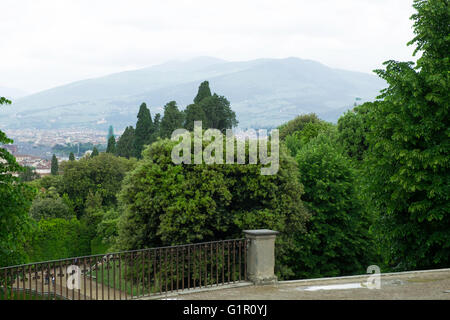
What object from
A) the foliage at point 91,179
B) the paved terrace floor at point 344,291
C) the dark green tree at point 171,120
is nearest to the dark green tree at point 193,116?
the dark green tree at point 171,120

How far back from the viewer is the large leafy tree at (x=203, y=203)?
22.8m

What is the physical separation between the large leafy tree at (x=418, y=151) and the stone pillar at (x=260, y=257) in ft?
20.9

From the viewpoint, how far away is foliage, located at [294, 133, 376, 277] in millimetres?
25969

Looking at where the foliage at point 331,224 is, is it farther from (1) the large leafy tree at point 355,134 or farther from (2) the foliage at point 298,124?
(2) the foliage at point 298,124

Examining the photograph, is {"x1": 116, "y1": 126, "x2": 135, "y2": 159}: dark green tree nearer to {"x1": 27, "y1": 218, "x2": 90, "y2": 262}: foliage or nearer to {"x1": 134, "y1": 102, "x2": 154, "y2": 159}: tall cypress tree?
{"x1": 134, "y1": 102, "x2": 154, "y2": 159}: tall cypress tree

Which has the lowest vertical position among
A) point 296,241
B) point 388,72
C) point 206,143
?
point 296,241

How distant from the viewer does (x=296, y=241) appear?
25328mm

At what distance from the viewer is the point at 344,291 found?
11.6 meters


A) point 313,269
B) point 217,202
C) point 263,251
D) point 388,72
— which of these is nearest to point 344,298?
point 263,251

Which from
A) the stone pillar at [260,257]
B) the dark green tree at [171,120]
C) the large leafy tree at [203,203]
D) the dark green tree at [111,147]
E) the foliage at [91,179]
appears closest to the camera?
the stone pillar at [260,257]

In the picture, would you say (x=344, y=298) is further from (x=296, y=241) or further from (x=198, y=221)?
(x=296, y=241)

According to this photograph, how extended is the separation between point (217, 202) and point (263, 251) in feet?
36.9

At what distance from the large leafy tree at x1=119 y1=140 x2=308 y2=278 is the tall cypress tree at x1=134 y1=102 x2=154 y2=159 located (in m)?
58.8

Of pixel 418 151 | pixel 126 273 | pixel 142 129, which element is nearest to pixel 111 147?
pixel 142 129
